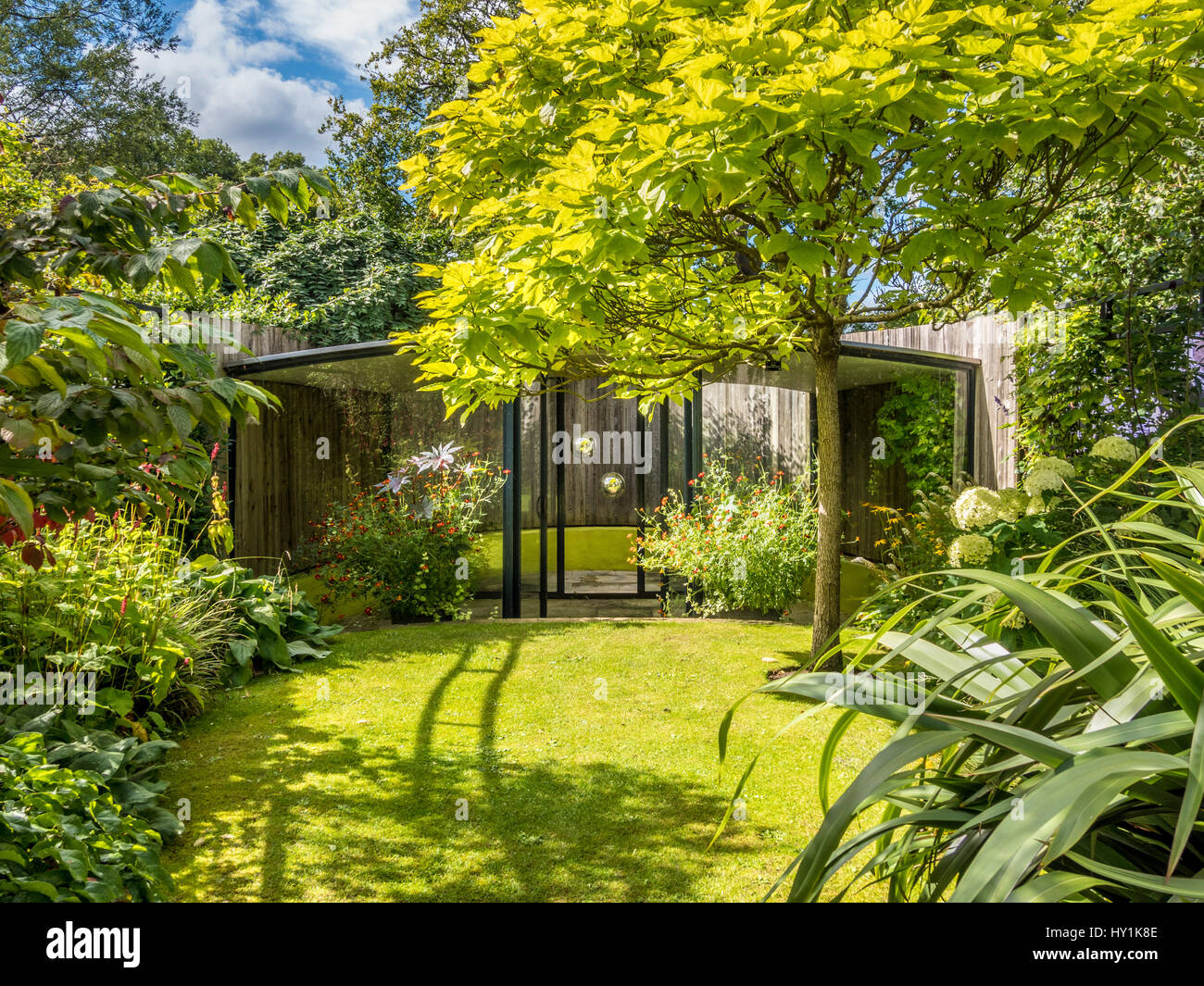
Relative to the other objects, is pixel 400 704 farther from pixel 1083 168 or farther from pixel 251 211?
pixel 1083 168

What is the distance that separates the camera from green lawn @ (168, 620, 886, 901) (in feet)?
8.09

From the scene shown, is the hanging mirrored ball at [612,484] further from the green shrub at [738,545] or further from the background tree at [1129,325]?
the background tree at [1129,325]

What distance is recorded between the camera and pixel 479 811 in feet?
9.71

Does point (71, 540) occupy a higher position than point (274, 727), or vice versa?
point (71, 540)

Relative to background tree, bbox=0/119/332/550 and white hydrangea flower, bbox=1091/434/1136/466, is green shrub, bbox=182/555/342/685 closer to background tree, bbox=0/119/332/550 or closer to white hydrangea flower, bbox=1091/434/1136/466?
background tree, bbox=0/119/332/550

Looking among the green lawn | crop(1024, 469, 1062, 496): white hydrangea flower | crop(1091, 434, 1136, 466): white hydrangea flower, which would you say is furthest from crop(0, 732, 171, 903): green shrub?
crop(1091, 434, 1136, 466): white hydrangea flower

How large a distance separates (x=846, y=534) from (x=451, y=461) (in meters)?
4.68

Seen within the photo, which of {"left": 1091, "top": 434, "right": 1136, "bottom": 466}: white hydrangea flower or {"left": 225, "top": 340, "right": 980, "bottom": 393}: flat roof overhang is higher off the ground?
{"left": 225, "top": 340, "right": 980, "bottom": 393}: flat roof overhang

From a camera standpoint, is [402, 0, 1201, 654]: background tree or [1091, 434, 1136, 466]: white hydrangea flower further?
[1091, 434, 1136, 466]: white hydrangea flower

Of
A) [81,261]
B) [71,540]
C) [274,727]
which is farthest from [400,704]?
[81,261]

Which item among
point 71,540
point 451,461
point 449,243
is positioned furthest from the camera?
point 449,243

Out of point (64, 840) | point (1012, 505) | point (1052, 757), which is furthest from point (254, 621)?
point (1052, 757)

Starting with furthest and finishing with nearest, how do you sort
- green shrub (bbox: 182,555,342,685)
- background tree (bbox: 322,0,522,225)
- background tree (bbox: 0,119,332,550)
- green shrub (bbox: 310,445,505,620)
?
background tree (bbox: 322,0,522,225) < green shrub (bbox: 310,445,505,620) < green shrub (bbox: 182,555,342,685) < background tree (bbox: 0,119,332,550)

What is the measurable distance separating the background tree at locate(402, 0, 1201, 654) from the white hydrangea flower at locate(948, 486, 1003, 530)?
1.02 meters
